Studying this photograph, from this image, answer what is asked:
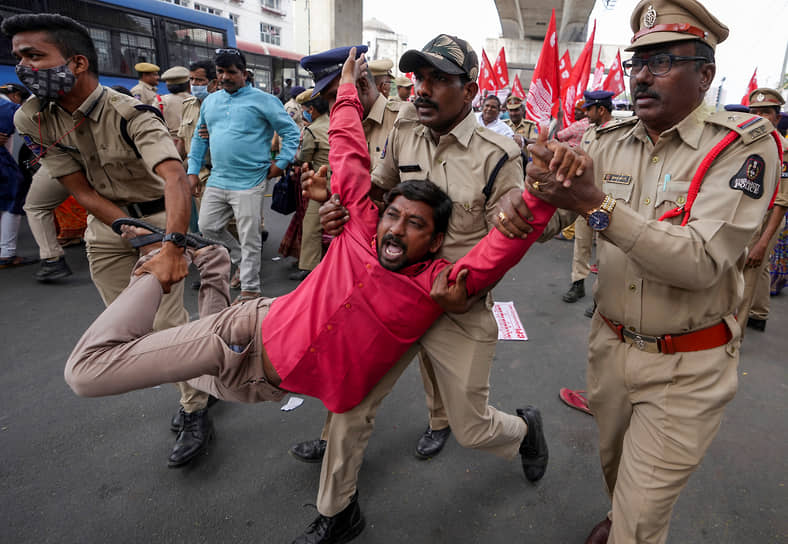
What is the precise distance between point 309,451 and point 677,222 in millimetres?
2124

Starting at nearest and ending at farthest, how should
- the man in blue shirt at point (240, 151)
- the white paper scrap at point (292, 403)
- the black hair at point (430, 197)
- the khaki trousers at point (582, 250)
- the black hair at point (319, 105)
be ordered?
the black hair at point (430, 197) < the white paper scrap at point (292, 403) < the man in blue shirt at point (240, 151) < the khaki trousers at point (582, 250) < the black hair at point (319, 105)

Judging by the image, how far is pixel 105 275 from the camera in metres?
2.69

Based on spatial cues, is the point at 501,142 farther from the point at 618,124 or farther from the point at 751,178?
the point at 751,178

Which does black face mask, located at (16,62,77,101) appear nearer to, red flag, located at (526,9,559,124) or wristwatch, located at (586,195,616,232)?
wristwatch, located at (586,195,616,232)

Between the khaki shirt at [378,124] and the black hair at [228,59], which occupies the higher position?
the black hair at [228,59]

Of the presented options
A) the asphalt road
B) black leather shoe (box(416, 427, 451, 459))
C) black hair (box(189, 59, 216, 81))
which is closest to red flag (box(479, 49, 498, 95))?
black hair (box(189, 59, 216, 81))

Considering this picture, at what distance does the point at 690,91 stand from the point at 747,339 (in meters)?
3.83

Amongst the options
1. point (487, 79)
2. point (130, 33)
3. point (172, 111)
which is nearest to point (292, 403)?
point (172, 111)

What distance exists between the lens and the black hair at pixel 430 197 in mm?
1875

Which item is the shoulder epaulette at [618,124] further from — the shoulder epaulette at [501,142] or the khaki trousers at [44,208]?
the khaki trousers at [44,208]

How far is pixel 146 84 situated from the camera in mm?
7559

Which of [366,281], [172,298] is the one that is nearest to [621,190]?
[366,281]

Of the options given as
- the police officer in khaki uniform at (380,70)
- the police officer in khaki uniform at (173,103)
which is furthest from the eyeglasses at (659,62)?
the police officer in khaki uniform at (173,103)

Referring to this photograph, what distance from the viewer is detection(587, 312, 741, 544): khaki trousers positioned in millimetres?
1548
